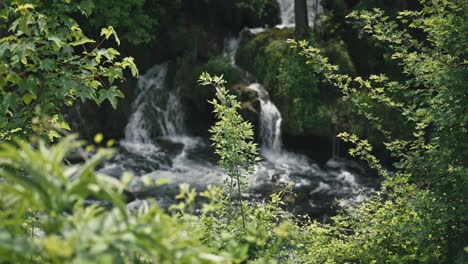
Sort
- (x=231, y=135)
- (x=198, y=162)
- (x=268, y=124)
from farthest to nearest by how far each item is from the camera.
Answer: (x=268, y=124), (x=198, y=162), (x=231, y=135)

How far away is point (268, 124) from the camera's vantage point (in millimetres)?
12938

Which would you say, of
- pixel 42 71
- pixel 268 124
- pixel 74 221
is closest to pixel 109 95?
pixel 42 71

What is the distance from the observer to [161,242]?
4.16 feet

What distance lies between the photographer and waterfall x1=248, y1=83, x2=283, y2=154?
42.2ft

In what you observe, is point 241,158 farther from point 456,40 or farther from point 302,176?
point 302,176

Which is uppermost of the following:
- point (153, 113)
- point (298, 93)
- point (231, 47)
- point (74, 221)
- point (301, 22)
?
point (301, 22)

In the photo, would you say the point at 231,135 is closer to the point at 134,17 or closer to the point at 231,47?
the point at 134,17

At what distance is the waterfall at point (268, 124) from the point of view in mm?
12875

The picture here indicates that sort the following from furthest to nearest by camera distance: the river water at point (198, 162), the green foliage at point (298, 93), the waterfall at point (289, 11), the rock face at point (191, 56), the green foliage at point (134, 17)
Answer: the waterfall at point (289, 11)
the rock face at point (191, 56)
the green foliage at point (134, 17)
the green foliage at point (298, 93)
the river water at point (198, 162)

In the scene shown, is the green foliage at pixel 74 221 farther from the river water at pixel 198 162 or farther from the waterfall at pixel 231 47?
the waterfall at pixel 231 47

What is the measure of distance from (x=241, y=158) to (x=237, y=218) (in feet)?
1.77

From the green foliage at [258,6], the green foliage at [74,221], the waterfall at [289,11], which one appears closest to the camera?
the green foliage at [74,221]

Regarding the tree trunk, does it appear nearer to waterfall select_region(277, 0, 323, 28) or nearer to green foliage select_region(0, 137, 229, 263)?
waterfall select_region(277, 0, 323, 28)

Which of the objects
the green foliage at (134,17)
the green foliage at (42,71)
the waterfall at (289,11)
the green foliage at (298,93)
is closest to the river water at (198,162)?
the waterfall at (289,11)
